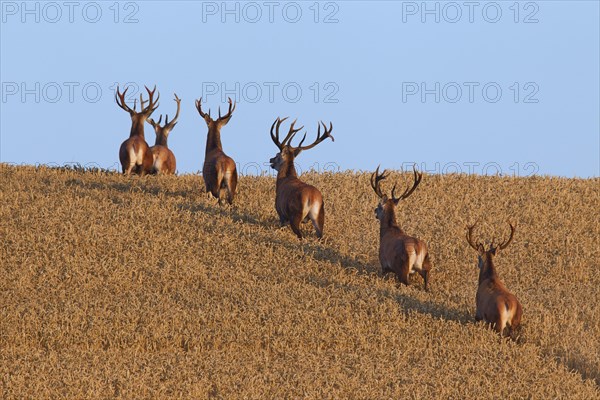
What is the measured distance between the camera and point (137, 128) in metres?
27.9

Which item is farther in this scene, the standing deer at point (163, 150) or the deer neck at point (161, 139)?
the deer neck at point (161, 139)

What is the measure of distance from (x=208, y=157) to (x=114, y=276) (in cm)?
535

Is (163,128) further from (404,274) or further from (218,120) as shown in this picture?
(404,274)

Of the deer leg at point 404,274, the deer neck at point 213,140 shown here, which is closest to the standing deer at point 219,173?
the deer neck at point 213,140

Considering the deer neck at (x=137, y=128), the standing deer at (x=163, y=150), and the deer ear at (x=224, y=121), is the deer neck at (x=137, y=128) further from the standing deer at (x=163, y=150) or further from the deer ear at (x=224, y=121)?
the deer ear at (x=224, y=121)

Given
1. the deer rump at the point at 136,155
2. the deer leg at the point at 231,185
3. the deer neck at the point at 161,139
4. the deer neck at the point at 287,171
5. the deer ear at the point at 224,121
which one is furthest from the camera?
the deer neck at the point at 161,139

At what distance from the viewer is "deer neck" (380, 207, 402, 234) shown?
1987 centimetres

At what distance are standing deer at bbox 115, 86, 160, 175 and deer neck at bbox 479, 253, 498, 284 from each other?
1204 centimetres

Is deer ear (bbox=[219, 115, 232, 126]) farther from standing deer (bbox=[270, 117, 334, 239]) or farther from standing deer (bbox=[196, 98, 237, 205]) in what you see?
standing deer (bbox=[270, 117, 334, 239])

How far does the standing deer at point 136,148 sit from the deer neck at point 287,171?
19.1 ft

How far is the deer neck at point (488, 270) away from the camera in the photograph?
→ 17.4 meters

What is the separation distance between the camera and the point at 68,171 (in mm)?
27391

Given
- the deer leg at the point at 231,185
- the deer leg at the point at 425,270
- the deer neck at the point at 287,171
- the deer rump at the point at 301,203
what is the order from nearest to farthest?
the deer leg at the point at 425,270
the deer rump at the point at 301,203
the deer neck at the point at 287,171
the deer leg at the point at 231,185

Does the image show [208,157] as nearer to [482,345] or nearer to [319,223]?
[319,223]
